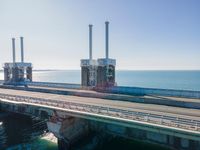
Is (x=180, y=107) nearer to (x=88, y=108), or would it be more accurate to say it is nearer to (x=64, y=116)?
(x=88, y=108)

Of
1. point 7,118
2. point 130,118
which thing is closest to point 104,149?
point 130,118

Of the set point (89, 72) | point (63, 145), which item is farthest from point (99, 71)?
point (63, 145)

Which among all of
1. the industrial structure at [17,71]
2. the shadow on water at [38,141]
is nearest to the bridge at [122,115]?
the shadow on water at [38,141]

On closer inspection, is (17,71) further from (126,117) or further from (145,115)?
(145,115)

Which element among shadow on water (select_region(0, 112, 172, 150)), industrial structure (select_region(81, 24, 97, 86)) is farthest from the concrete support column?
industrial structure (select_region(81, 24, 97, 86))

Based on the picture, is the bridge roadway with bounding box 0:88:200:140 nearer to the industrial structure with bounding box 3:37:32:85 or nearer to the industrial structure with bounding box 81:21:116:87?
the industrial structure with bounding box 81:21:116:87
